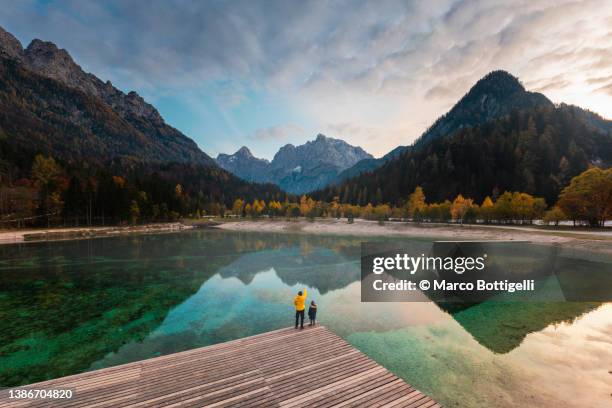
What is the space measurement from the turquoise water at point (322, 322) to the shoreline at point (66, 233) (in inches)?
1962

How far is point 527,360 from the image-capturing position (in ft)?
56.3

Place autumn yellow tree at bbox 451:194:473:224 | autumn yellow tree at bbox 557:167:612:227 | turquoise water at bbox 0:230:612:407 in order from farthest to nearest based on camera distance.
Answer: autumn yellow tree at bbox 451:194:473:224
autumn yellow tree at bbox 557:167:612:227
turquoise water at bbox 0:230:612:407

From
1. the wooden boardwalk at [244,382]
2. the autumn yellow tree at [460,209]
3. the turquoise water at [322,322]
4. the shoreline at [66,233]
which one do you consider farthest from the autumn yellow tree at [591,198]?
the shoreline at [66,233]

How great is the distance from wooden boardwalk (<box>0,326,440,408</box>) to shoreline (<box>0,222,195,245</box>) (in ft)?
307

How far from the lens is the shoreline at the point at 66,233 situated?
79.2m

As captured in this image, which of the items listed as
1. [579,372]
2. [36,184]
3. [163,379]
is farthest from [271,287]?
[36,184]

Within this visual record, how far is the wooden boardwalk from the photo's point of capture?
11.4m

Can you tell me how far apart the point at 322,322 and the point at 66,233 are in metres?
104

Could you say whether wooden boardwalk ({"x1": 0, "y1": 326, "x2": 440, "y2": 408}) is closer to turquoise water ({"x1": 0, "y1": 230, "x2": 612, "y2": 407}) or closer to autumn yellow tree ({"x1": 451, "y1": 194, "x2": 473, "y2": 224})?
turquoise water ({"x1": 0, "y1": 230, "x2": 612, "y2": 407})

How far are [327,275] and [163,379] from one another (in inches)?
1215

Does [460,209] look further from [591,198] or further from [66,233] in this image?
[66,233]

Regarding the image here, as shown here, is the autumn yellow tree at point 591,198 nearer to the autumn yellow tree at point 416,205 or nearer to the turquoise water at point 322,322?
the turquoise water at point 322,322

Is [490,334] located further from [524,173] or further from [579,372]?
[524,173]

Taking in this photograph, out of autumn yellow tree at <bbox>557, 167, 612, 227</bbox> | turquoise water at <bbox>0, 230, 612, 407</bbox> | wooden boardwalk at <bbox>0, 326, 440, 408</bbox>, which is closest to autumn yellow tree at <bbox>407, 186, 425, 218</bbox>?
autumn yellow tree at <bbox>557, 167, 612, 227</bbox>
